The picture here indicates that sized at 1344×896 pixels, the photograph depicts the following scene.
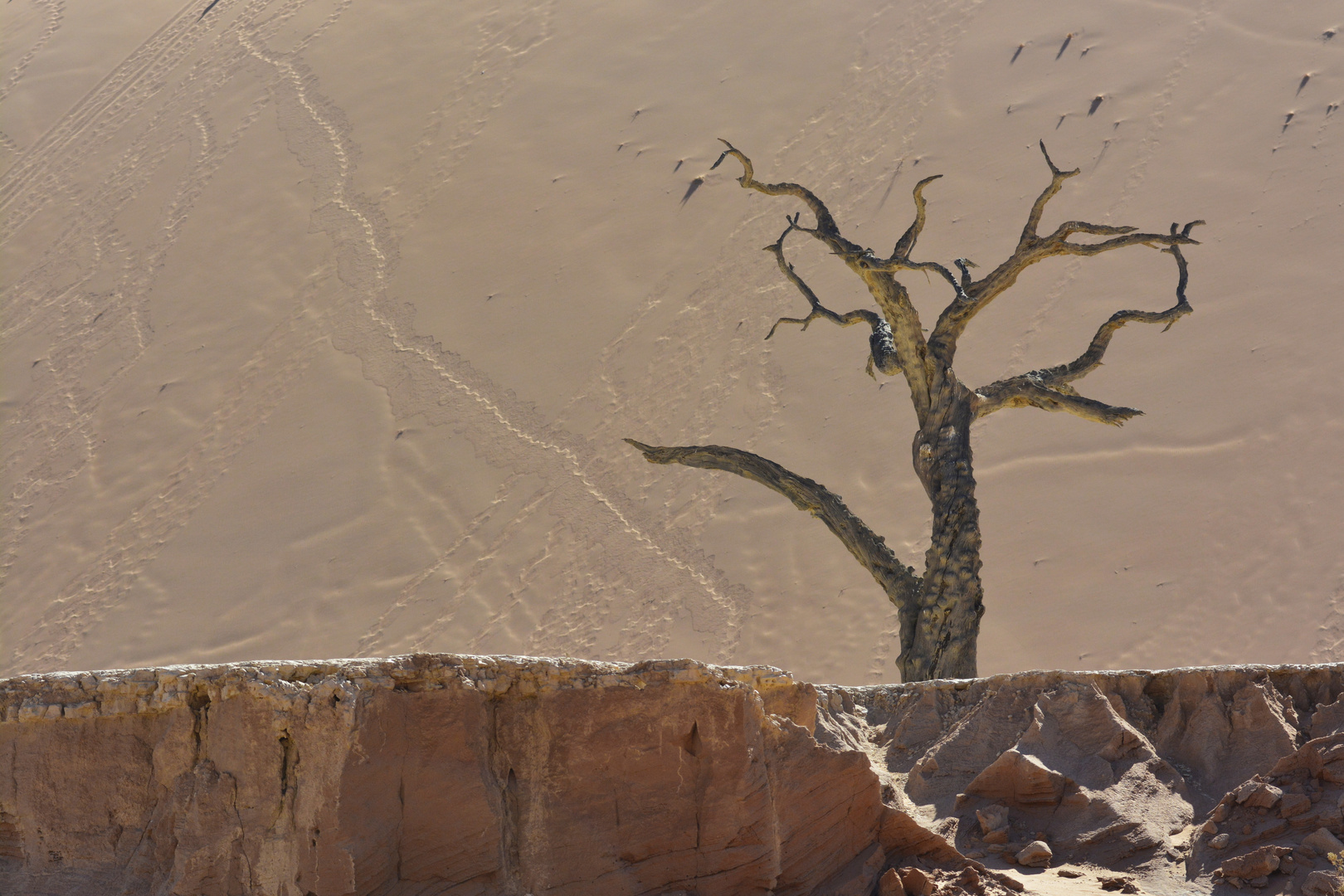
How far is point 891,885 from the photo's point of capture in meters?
2.73

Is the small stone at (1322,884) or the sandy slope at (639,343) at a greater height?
the sandy slope at (639,343)

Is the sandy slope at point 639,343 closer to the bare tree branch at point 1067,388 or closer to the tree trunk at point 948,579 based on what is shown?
the bare tree branch at point 1067,388

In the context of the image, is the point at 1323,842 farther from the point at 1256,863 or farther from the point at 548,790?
the point at 548,790

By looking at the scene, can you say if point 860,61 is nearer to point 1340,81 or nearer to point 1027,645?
point 1340,81

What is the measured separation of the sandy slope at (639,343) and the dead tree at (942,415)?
13.0 feet

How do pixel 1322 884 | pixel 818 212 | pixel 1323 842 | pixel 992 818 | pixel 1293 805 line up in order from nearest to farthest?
pixel 1322 884, pixel 1323 842, pixel 1293 805, pixel 992 818, pixel 818 212

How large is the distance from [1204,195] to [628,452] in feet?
25.6

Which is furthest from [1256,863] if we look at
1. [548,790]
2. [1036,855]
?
[548,790]

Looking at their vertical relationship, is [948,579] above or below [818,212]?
below

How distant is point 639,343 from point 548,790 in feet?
43.2

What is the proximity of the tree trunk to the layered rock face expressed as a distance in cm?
337

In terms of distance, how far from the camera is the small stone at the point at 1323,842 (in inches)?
112

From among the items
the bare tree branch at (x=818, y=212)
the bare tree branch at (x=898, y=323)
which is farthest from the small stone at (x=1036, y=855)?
the bare tree branch at (x=818, y=212)

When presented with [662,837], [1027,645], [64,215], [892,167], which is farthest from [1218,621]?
[64,215]
